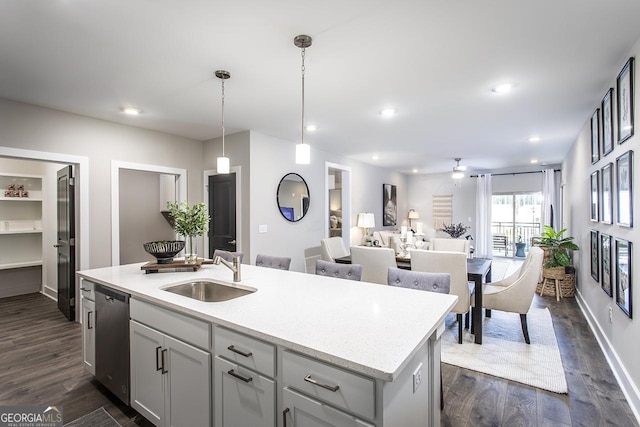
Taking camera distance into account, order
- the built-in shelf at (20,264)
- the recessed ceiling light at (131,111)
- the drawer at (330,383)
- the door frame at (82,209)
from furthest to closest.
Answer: the built-in shelf at (20,264) < the door frame at (82,209) < the recessed ceiling light at (131,111) < the drawer at (330,383)

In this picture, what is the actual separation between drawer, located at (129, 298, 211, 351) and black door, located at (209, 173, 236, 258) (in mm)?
2481

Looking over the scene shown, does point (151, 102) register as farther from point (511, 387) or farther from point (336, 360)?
point (511, 387)

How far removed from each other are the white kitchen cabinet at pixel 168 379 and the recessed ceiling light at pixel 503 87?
318 centimetres

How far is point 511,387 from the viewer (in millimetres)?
2410

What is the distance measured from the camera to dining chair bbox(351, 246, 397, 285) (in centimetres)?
354

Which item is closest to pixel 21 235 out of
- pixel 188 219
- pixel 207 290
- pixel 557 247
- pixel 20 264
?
pixel 20 264

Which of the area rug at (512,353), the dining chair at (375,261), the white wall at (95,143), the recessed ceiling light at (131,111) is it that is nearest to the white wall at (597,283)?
the area rug at (512,353)

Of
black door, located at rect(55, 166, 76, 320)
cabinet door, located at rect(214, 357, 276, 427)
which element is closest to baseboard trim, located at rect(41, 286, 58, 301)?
black door, located at rect(55, 166, 76, 320)

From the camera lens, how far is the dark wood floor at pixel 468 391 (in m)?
2.07

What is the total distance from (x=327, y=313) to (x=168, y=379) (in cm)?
103

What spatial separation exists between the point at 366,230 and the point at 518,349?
4.30 meters

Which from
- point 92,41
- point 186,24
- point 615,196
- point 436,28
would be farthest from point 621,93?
point 92,41

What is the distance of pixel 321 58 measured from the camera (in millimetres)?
2330

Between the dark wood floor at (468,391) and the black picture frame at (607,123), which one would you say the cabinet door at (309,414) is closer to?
the dark wood floor at (468,391)
